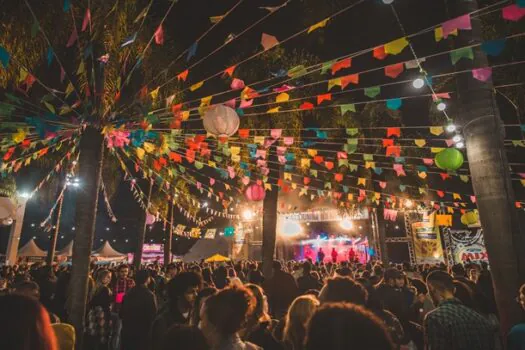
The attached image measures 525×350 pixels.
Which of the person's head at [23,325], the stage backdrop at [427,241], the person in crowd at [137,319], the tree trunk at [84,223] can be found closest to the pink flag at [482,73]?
the person's head at [23,325]

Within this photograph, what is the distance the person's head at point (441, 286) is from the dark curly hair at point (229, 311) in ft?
7.71

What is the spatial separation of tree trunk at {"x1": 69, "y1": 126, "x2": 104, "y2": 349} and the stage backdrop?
21.3 meters

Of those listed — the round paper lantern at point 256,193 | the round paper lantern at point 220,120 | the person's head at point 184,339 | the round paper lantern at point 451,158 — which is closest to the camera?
the person's head at point 184,339

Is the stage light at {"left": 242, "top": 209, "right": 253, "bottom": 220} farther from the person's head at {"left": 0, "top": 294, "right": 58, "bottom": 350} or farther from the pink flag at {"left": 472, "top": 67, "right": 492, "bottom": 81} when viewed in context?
the person's head at {"left": 0, "top": 294, "right": 58, "bottom": 350}

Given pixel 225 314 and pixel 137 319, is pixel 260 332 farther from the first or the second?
pixel 137 319

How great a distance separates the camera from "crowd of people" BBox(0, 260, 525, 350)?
158cm

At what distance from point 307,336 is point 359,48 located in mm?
10764

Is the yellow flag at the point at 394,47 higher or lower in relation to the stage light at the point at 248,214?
lower

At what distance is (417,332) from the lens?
526 cm

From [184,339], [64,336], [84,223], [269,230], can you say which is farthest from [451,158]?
[84,223]

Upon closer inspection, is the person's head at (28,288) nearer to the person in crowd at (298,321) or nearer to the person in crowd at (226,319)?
the person in crowd at (226,319)

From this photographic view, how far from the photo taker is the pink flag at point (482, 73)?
403 cm

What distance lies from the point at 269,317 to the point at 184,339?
7.81 ft

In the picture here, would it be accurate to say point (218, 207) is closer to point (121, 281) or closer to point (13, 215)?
point (13, 215)
